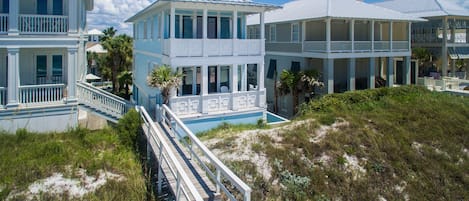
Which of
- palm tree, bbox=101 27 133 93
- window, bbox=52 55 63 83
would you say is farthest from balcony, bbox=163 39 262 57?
palm tree, bbox=101 27 133 93

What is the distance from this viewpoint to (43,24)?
1725cm


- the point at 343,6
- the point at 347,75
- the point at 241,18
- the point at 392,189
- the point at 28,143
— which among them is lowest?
the point at 392,189

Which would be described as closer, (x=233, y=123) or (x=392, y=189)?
(x=392, y=189)

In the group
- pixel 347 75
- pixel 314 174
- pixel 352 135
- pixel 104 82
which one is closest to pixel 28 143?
pixel 314 174

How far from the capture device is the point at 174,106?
17984 mm

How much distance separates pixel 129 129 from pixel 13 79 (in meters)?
5.60

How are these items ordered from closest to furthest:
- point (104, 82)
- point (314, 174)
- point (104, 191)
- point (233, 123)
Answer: point (104, 191), point (314, 174), point (233, 123), point (104, 82)

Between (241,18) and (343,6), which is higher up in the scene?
(343,6)

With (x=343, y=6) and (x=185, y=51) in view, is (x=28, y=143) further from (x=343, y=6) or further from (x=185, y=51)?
(x=343, y=6)

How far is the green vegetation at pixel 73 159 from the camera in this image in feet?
38.8

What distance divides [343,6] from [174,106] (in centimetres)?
1539

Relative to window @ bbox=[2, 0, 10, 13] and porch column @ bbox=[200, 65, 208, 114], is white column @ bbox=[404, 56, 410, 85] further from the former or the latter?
window @ bbox=[2, 0, 10, 13]

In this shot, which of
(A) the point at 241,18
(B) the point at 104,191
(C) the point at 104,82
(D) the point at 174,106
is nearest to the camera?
(B) the point at 104,191

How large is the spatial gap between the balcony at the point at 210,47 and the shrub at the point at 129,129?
356 centimetres
